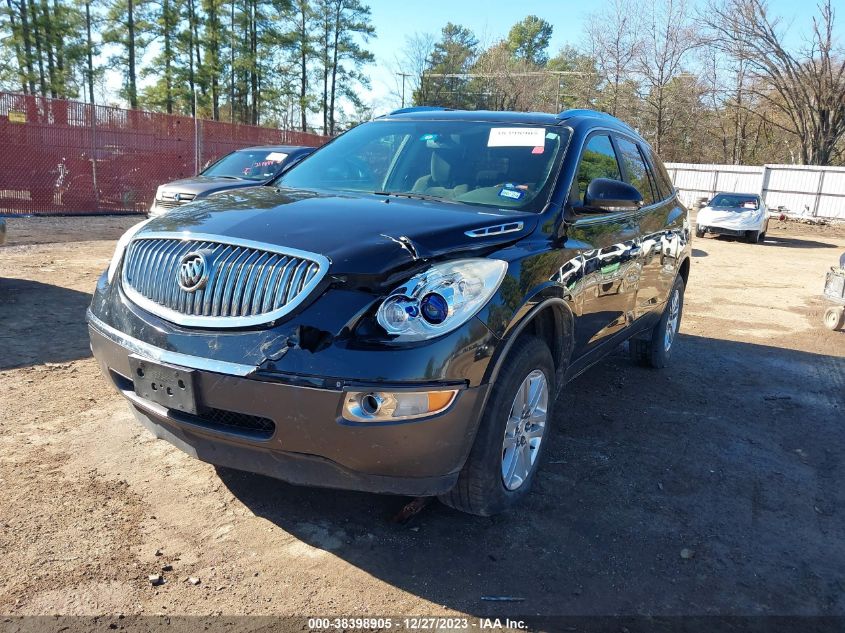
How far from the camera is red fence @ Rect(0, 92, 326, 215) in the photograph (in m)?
14.1

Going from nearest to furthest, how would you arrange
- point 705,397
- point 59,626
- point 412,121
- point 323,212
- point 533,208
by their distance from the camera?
point 59,626 < point 323,212 < point 533,208 < point 412,121 < point 705,397

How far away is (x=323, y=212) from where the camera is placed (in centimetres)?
301

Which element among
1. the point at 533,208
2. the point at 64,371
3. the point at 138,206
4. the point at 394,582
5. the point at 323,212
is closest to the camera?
the point at 394,582

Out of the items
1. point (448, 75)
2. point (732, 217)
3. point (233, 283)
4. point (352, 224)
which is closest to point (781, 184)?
point (732, 217)

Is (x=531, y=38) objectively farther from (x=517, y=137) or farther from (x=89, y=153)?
(x=517, y=137)

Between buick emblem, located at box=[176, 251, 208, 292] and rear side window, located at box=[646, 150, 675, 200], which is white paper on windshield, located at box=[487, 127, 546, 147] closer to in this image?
buick emblem, located at box=[176, 251, 208, 292]

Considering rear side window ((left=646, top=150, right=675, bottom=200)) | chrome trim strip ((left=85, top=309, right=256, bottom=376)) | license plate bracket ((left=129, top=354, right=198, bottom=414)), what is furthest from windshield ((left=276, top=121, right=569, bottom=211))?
rear side window ((left=646, top=150, right=675, bottom=200))

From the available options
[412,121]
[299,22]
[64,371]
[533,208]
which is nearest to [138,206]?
[64,371]

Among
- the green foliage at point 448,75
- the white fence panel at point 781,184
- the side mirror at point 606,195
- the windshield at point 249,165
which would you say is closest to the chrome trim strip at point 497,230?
the side mirror at point 606,195

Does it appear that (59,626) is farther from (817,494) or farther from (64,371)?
(817,494)

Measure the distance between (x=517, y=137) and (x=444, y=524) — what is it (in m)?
2.14

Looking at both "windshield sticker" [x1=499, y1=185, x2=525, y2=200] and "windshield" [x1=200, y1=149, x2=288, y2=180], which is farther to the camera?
"windshield" [x1=200, y1=149, x2=288, y2=180]

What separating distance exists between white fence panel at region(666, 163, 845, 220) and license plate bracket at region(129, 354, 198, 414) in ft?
92.0

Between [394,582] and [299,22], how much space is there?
40271mm
